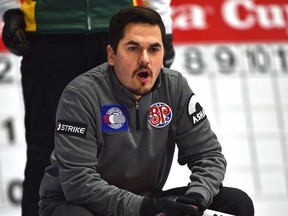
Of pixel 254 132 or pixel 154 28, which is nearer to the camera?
pixel 154 28

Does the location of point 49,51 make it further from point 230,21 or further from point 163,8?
point 230,21

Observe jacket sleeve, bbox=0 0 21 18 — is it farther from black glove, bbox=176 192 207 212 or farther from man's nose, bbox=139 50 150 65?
black glove, bbox=176 192 207 212

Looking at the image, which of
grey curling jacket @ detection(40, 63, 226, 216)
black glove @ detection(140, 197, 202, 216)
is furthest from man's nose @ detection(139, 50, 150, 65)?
black glove @ detection(140, 197, 202, 216)

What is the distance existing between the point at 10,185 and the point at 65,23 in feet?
5.59

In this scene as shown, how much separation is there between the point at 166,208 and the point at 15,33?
843 mm

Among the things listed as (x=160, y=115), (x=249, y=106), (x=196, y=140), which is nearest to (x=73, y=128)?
(x=160, y=115)

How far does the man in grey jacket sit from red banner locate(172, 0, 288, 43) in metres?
2.06

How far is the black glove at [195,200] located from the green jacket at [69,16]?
0.67 meters

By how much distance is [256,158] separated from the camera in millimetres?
4477

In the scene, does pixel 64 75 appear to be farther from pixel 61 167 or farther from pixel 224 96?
pixel 224 96

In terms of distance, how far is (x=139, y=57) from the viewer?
2.34 metres

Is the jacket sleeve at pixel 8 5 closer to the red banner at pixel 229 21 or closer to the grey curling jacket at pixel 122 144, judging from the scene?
the grey curling jacket at pixel 122 144

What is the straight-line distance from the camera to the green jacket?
2.66m

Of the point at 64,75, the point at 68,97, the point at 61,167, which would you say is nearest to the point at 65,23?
the point at 64,75
